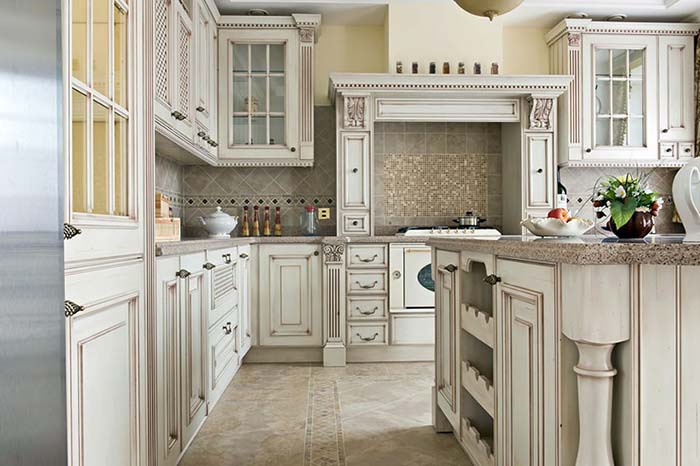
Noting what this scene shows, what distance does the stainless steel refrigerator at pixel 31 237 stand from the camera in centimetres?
59

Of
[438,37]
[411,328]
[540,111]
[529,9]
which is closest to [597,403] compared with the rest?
[411,328]

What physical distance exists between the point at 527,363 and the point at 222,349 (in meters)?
1.89

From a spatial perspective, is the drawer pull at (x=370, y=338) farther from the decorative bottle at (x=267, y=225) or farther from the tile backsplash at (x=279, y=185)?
the decorative bottle at (x=267, y=225)

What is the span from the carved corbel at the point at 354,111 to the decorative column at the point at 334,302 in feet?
2.89

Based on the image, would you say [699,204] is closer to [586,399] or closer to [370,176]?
[586,399]

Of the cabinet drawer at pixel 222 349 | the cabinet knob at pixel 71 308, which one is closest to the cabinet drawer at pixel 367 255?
the cabinet drawer at pixel 222 349

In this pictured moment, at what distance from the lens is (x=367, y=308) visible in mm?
3859

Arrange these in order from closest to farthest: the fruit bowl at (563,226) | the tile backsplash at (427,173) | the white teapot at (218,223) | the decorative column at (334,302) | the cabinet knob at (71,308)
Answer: the cabinet knob at (71,308)
the fruit bowl at (563,226)
the white teapot at (218,223)
the decorative column at (334,302)
the tile backsplash at (427,173)

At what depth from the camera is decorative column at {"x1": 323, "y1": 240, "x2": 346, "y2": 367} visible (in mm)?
3797

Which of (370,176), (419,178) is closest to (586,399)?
(370,176)

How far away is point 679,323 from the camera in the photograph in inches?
40.2

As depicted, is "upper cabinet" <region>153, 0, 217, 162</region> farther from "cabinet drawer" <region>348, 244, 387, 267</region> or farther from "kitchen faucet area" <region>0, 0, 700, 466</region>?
"cabinet drawer" <region>348, 244, 387, 267</region>

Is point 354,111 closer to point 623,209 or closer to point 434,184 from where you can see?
point 434,184

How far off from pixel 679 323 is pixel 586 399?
0.73 feet
